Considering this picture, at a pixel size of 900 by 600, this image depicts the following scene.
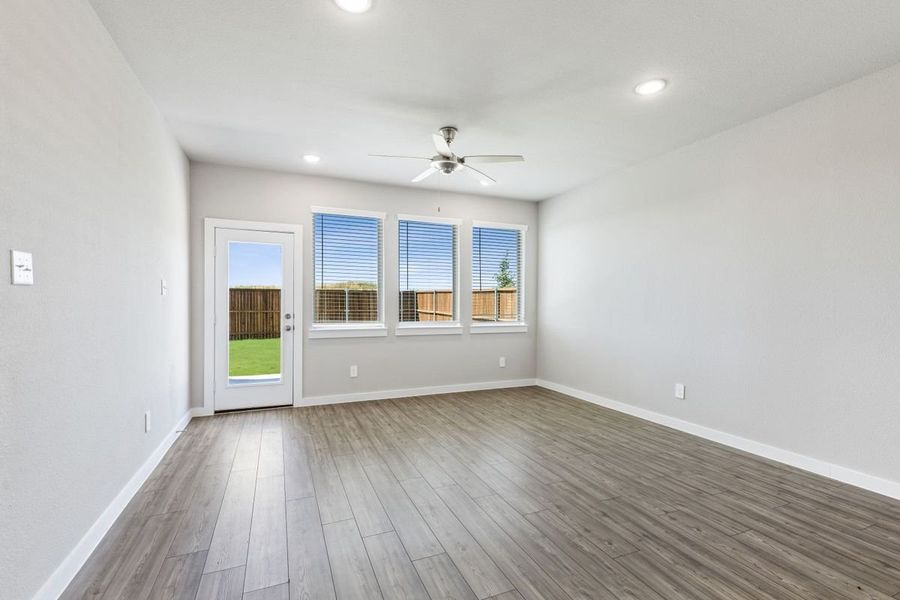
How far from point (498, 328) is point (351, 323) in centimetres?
210

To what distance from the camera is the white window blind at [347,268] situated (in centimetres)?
503

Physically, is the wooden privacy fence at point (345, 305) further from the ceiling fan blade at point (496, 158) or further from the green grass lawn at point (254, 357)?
the ceiling fan blade at point (496, 158)

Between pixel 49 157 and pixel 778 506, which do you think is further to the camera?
pixel 778 506

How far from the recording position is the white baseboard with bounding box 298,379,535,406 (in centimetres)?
493

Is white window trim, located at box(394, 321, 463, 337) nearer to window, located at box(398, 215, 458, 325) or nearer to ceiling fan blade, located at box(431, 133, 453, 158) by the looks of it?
window, located at box(398, 215, 458, 325)

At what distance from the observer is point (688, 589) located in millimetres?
1771

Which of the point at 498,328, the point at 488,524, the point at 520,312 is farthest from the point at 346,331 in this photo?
the point at 488,524

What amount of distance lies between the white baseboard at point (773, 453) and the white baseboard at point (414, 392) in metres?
1.37

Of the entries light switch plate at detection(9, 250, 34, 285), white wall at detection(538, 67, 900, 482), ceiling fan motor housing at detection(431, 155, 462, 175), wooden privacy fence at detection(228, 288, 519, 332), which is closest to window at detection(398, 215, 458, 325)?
wooden privacy fence at detection(228, 288, 519, 332)

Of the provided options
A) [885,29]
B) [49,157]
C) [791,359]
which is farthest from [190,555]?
[885,29]

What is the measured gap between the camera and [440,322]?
568 centimetres

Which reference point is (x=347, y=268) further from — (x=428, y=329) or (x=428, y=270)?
(x=428, y=329)

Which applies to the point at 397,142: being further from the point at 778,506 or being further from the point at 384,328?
the point at 778,506

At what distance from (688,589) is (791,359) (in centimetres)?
227
